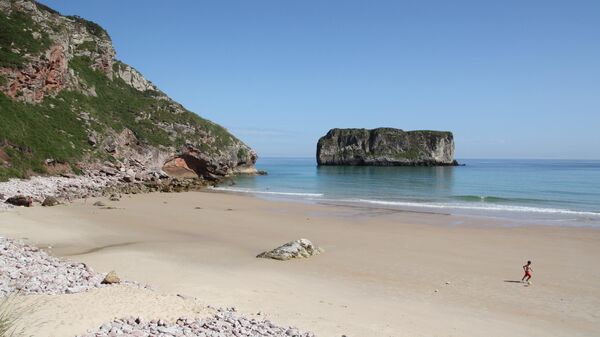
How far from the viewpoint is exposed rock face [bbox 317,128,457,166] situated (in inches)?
5344

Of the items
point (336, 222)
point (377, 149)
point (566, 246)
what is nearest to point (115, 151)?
point (336, 222)

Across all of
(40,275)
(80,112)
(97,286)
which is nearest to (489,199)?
(97,286)

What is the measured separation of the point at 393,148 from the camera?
138 metres

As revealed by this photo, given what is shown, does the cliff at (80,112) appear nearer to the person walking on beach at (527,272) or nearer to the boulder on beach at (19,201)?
the boulder on beach at (19,201)

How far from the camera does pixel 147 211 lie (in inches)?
1133

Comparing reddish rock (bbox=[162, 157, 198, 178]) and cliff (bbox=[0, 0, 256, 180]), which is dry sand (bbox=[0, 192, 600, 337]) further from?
reddish rock (bbox=[162, 157, 198, 178])

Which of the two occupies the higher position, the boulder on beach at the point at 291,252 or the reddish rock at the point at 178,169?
the reddish rock at the point at 178,169

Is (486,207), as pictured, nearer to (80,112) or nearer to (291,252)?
(291,252)

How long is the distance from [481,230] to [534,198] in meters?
22.3

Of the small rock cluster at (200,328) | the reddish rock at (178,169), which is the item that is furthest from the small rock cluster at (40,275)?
the reddish rock at (178,169)

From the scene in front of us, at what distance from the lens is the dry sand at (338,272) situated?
9.38 m

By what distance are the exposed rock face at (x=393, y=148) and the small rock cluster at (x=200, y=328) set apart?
130249mm

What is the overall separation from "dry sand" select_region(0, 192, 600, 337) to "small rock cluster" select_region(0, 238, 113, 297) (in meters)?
0.62

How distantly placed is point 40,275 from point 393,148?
13259 cm
